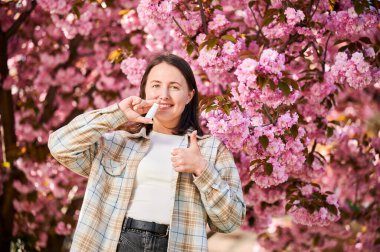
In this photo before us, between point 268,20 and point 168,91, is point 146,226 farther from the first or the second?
point 268,20

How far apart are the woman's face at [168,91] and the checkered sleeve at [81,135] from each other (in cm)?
17

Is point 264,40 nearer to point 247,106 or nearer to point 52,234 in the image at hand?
point 247,106

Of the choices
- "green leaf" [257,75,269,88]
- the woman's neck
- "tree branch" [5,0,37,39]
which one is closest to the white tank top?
the woman's neck

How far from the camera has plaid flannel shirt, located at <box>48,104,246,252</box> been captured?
7.80 feet

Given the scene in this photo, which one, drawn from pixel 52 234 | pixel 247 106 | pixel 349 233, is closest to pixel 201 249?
pixel 247 106

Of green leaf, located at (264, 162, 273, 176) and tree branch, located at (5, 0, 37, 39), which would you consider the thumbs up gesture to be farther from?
tree branch, located at (5, 0, 37, 39)

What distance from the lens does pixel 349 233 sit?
5422 mm

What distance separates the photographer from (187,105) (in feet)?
9.18

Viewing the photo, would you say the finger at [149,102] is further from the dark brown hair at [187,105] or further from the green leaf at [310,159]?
the green leaf at [310,159]

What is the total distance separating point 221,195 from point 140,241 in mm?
344

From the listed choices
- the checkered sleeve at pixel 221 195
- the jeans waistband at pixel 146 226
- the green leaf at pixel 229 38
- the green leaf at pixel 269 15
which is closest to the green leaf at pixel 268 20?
the green leaf at pixel 269 15

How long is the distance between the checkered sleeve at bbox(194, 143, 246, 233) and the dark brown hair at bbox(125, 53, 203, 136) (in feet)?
0.87

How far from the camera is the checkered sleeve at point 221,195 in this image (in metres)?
2.34

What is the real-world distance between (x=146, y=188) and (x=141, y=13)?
1.33 metres
